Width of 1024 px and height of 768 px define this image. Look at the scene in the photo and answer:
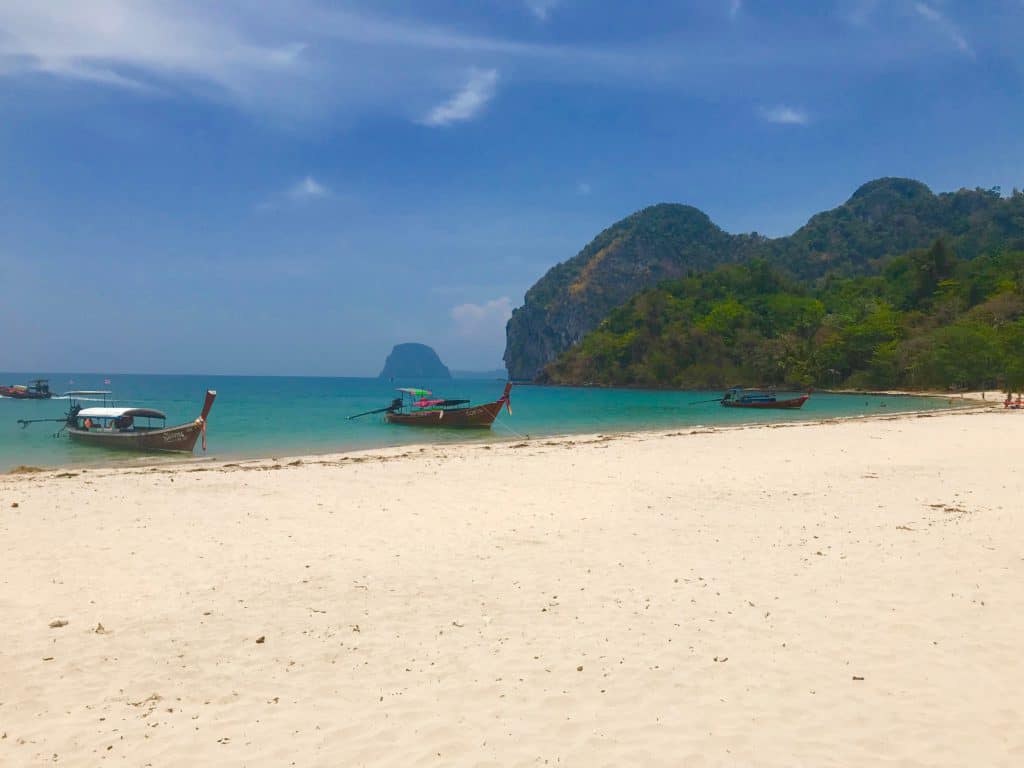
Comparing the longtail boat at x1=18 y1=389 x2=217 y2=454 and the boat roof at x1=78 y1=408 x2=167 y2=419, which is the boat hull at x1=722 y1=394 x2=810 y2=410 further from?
the boat roof at x1=78 y1=408 x2=167 y2=419

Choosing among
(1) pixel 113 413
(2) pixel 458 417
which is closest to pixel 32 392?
(1) pixel 113 413

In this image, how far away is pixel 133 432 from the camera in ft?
92.0

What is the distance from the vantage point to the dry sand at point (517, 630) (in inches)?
173

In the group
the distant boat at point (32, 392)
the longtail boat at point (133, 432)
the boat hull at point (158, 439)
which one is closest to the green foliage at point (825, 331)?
the longtail boat at point (133, 432)

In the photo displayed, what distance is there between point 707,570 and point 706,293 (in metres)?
137

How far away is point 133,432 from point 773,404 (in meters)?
49.0

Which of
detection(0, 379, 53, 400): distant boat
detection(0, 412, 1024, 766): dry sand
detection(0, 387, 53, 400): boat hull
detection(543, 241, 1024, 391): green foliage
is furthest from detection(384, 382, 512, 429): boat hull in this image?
detection(0, 387, 53, 400): boat hull

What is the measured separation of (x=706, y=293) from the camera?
137250mm

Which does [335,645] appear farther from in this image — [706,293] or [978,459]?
[706,293]

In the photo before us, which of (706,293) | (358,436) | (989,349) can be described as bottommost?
(358,436)

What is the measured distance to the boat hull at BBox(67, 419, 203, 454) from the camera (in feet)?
88.3

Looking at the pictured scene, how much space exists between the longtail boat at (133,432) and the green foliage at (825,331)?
7121 centimetres

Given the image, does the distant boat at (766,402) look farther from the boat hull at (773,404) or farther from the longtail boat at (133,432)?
the longtail boat at (133,432)

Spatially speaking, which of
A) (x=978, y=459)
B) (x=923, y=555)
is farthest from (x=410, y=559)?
(x=978, y=459)
